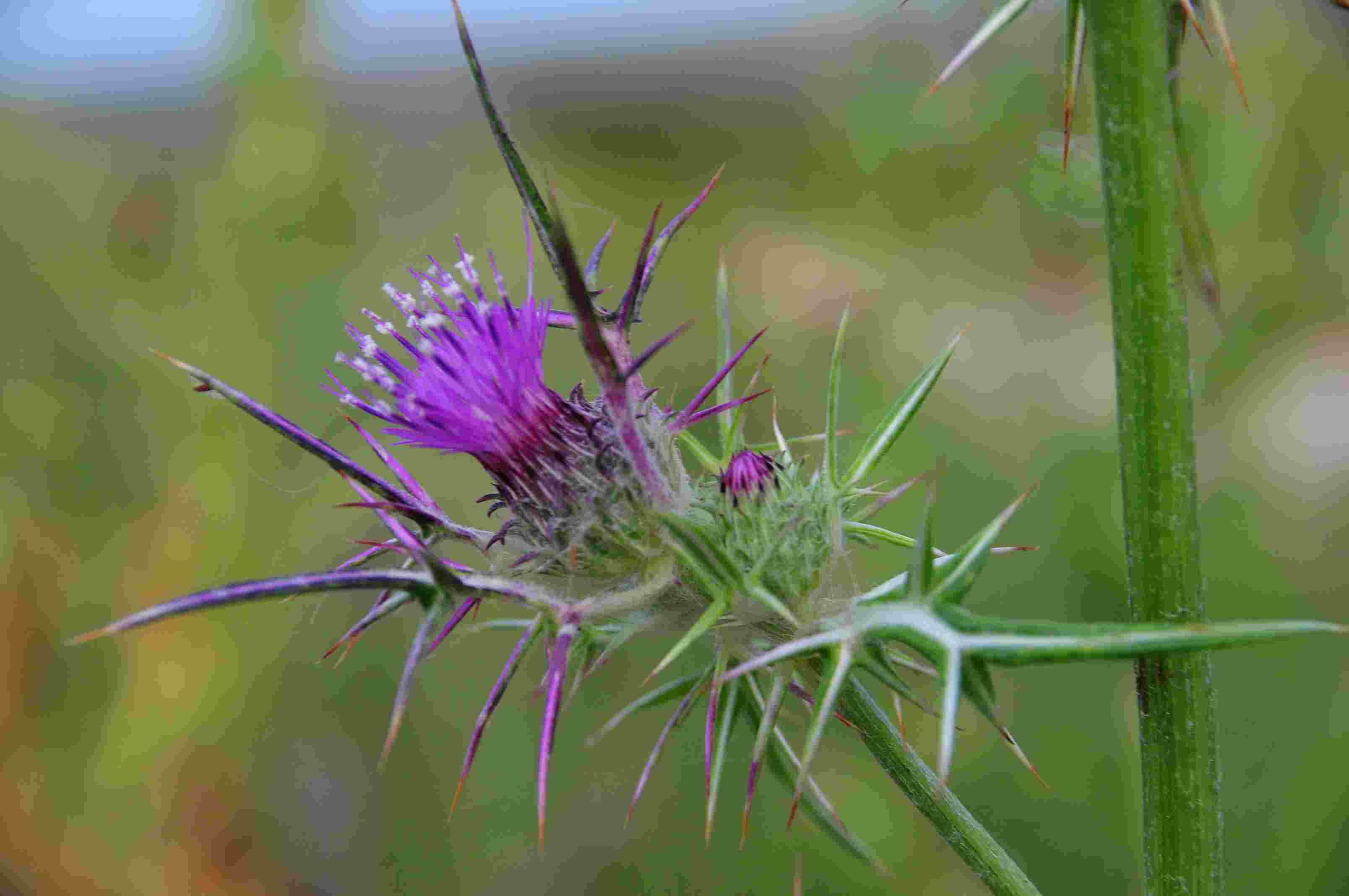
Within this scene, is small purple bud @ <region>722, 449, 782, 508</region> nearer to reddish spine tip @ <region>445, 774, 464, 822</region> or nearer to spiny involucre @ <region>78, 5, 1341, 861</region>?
spiny involucre @ <region>78, 5, 1341, 861</region>

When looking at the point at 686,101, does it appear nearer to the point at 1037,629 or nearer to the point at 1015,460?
the point at 1015,460

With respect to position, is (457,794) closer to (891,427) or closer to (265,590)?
(265,590)

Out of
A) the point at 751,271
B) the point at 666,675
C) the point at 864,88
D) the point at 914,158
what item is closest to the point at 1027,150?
the point at 914,158

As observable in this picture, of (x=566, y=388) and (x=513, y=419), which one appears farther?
(x=566, y=388)

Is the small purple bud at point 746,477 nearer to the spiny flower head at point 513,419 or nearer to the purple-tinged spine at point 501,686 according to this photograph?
the spiny flower head at point 513,419

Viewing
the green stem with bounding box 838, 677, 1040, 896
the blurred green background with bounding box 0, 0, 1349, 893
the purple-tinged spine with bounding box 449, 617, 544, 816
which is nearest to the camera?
the purple-tinged spine with bounding box 449, 617, 544, 816

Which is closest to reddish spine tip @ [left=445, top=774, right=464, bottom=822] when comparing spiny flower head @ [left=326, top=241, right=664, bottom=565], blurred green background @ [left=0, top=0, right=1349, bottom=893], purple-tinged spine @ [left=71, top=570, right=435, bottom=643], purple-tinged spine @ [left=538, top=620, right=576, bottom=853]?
purple-tinged spine @ [left=538, top=620, right=576, bottom=853]

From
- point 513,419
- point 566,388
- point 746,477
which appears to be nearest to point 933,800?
→ point 746,477
